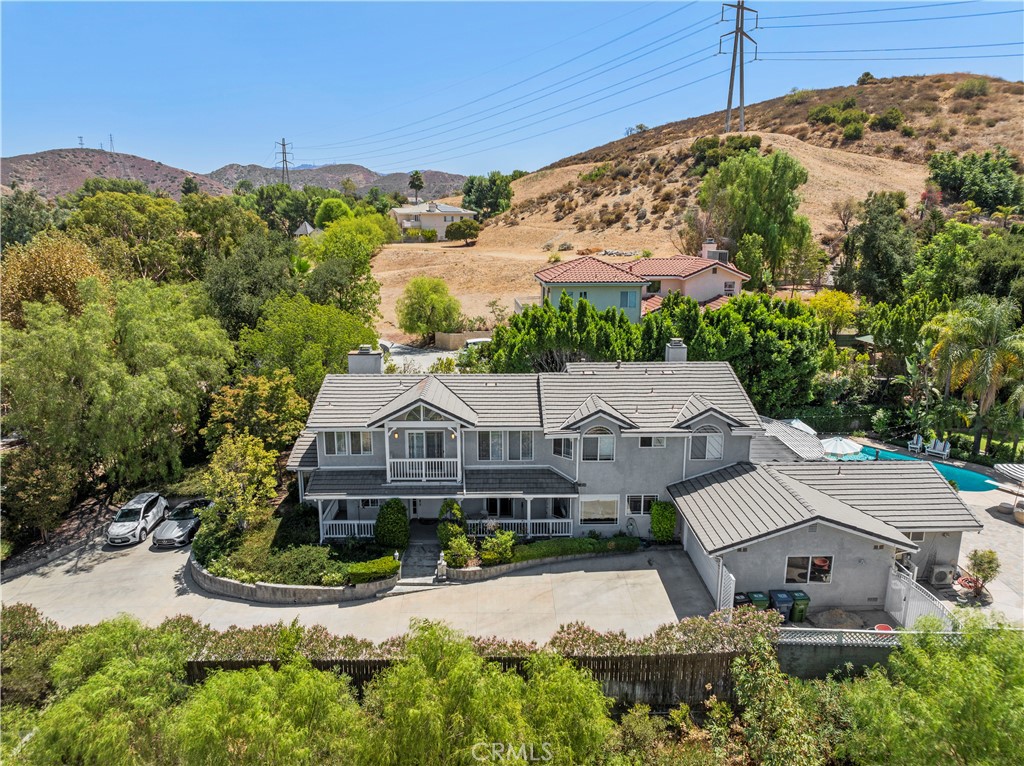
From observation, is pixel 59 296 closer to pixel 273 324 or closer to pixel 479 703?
pixel 273 324

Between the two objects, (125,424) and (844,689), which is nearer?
(844,689)

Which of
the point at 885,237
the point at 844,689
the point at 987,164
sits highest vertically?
the point at 987,164

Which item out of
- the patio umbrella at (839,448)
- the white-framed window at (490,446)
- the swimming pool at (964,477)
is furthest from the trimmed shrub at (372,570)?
the swimming pool at (964,477)

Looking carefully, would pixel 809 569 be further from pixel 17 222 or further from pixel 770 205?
pixel 17 222

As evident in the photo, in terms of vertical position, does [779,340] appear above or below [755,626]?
above

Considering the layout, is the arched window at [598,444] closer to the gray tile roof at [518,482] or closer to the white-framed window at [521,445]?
the gray tile roof at [518,482]

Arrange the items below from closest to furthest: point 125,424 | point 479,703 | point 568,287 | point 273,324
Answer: point 479,703
point 125,424
point 273,324
point 568,287

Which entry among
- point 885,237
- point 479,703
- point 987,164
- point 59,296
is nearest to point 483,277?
point 885,237
